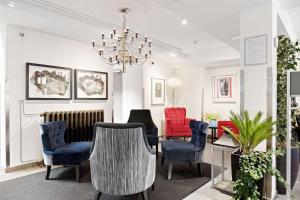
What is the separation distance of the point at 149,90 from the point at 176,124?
1361mm

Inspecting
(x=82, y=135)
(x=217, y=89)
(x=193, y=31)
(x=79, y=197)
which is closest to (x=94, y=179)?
(x=79, y=197)

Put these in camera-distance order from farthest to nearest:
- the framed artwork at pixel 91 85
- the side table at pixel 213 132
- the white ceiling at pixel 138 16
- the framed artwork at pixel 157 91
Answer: the framed artwork at pixel 157 91, the side table at pixel 213 132, the framed artwork at pixel 91 85, the white ceiling at pixel 138 16

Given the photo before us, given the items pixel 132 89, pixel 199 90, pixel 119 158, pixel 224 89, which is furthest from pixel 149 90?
pixel 119 158

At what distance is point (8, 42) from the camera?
359 centimetres

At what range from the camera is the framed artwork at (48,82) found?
382 cm

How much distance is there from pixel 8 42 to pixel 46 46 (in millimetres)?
632

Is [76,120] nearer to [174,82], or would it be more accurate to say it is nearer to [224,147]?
[224,147]

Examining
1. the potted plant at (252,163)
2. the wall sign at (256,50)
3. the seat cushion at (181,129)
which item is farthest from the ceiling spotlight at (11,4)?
the seat cushion at (181,129)

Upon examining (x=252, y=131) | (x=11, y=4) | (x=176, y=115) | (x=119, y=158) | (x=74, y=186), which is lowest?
(x=74, y=186)

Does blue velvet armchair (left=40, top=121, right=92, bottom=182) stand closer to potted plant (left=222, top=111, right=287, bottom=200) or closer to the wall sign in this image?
potted plant (left=222, top=111, right=287, bottom=200)

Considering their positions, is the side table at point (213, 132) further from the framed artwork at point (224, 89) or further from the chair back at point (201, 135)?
the chair back at point (201, 135)

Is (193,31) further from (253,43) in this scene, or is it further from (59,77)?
(59,77)

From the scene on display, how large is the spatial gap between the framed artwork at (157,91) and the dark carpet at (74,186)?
3.32 metres

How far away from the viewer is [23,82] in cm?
376
